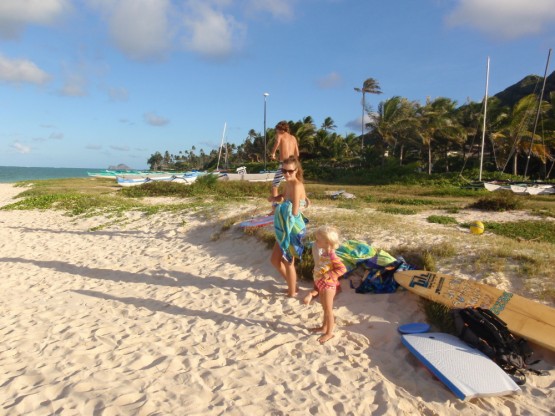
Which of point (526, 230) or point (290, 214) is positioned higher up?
point (290, 214)

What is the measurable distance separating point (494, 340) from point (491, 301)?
0.66 meters

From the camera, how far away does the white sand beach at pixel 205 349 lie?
297 cm

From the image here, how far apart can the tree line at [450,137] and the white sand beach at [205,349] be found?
2158 cm

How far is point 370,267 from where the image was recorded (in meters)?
5.18

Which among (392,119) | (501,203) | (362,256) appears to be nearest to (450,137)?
(392,119)

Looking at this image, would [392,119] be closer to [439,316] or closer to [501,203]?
[501,203]

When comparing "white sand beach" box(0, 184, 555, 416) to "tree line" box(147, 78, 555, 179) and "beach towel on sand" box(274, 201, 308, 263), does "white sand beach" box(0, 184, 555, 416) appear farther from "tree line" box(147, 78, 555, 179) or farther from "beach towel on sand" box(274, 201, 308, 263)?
"tree line" box(147, 78, 555, 179)

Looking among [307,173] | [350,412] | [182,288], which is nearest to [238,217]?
[182,288]

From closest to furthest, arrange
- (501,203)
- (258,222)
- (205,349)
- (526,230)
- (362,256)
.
Answer: (205,349)
(362,256)
(258,222)
(526,230)
(501,203)

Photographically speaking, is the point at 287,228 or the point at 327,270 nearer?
the point at 327,270

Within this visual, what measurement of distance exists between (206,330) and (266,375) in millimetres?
1185

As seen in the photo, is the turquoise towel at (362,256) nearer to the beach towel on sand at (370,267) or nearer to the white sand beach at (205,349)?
the beach towel on sand at (370,267)

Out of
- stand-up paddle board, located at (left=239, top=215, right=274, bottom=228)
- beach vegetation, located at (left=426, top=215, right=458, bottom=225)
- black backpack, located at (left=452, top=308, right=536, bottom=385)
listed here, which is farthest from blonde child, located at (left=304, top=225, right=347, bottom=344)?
beach vegetation, located at (left=426, top=215, right=458, bottom=225)

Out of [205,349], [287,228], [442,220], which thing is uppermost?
[287,228]
